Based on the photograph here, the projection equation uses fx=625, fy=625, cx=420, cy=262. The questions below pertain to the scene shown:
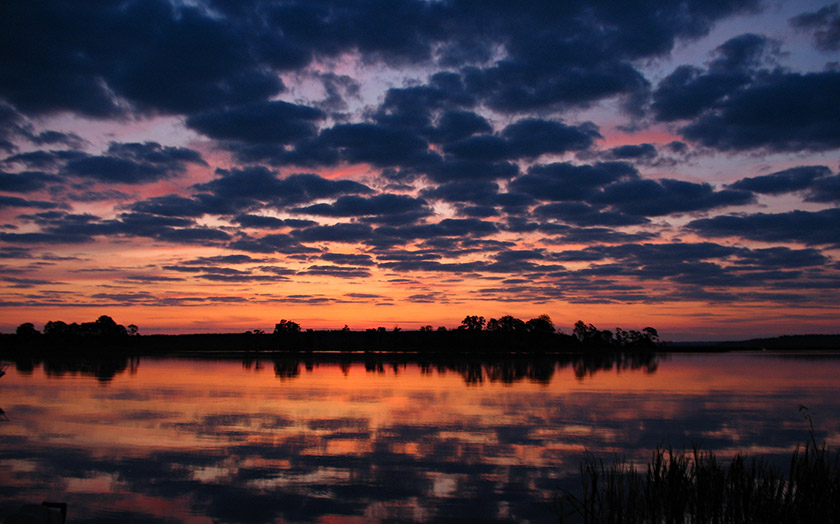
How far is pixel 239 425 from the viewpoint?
23.5 m

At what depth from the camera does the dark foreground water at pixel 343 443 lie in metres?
13.7

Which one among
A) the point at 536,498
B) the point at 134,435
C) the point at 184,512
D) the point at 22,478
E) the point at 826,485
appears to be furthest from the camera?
the point at 134,435

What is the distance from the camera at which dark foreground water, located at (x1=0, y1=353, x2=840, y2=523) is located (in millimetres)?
13695

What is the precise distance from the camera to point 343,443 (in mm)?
20172

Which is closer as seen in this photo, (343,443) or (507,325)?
(343,443)

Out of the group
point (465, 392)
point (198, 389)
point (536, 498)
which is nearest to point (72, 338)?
point (198, 389)

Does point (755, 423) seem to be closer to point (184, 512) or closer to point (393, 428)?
point (393, 428)

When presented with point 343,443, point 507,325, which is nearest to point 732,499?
point 343,443

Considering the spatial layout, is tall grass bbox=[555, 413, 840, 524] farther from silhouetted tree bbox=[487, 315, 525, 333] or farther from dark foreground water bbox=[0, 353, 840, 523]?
silhouetted tree bbox=[487, 315, 525, 333]

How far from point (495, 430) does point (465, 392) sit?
14.4 metres

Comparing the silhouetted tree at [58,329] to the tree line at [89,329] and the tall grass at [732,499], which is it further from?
the tall grass at [732,499]

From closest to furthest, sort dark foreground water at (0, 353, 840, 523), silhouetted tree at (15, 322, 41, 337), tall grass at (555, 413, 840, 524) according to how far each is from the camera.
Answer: tall grass at (555, 413, 840, 524) < dark foreground water at (0, 353, 840, 523) < silhouetted tree at (15, 322, 41, 337)

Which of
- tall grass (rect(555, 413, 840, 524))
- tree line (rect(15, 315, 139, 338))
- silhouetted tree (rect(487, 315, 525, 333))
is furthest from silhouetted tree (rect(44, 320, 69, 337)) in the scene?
tall grass (rect(555, 413, 840, 524))

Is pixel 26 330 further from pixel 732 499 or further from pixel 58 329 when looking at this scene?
pixel 732 499
